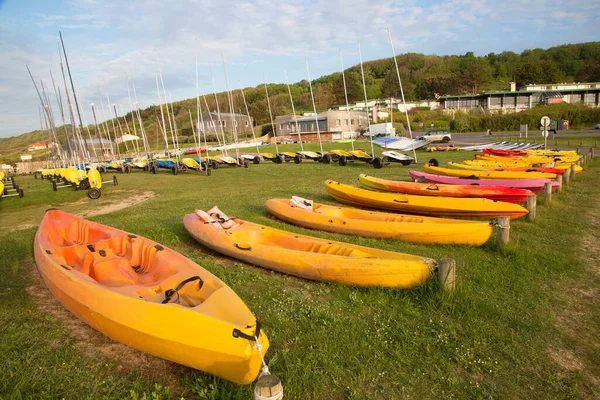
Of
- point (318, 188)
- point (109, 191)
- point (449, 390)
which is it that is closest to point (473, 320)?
point (449, 390)

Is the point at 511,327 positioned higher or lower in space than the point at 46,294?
lower

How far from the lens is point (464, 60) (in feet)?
314

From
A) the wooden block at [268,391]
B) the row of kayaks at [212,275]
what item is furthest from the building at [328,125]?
the wooden block at [268,391]

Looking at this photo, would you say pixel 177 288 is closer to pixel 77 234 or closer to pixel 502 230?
pixel 77 234

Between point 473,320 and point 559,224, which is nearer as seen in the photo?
point 473,320

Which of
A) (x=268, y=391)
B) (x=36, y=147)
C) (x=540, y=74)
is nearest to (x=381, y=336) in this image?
(x=268, y=391)

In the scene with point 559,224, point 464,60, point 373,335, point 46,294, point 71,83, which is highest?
point 464,60

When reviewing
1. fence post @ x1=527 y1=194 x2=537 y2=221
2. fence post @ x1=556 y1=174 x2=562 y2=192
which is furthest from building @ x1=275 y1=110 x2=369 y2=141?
fence post @ x1=527 y1=194 x2=537 y2=221

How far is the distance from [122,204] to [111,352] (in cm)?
912

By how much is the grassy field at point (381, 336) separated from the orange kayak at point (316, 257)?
0.15 meters

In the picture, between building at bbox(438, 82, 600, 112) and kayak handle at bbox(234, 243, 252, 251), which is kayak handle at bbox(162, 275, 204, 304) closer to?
kayak handle at bbox(234, 243, 252, 251)

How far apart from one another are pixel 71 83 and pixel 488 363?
16.3m

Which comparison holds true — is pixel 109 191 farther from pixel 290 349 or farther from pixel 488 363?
pixel 488 363

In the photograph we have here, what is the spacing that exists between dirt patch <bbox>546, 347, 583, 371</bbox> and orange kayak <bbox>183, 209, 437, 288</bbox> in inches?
53.4
